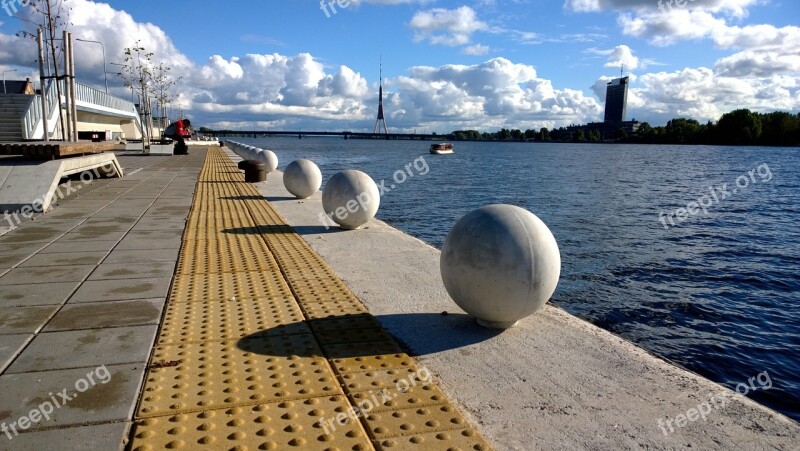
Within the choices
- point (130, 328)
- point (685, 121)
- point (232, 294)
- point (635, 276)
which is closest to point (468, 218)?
point (232, 294)

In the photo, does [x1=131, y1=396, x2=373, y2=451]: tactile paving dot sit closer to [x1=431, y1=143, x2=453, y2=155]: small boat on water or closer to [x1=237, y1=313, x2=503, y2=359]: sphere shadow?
[x1=237, y1=313, x2=503, y2=359]: sphere shadow

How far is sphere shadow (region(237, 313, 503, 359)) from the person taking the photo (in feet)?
17.2

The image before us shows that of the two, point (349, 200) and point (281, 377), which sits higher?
point (349, 200)

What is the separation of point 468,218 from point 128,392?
345cm

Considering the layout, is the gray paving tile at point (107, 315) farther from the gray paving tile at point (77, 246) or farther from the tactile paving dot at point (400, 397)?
the gray paving tile at point (77, 246)

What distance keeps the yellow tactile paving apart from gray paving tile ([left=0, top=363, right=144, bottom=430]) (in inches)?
5.7

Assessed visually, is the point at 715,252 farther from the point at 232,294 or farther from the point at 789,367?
the point at 232,294

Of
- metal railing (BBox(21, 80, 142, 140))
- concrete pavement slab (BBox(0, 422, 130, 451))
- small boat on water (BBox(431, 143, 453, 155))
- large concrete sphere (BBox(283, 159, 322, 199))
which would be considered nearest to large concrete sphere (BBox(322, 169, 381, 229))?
large concrete sphere (BBox(283, 159, 322, 199))

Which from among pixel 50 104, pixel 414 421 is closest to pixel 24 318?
pixel 414 421

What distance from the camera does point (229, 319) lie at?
602cm

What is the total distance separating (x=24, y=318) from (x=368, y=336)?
359cm

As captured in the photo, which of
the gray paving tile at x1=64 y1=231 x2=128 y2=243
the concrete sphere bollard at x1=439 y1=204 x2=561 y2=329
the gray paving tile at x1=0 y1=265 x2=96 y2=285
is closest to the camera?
the concrete sphere bollard at x1=439 y1=204 x2=561 y2=329
